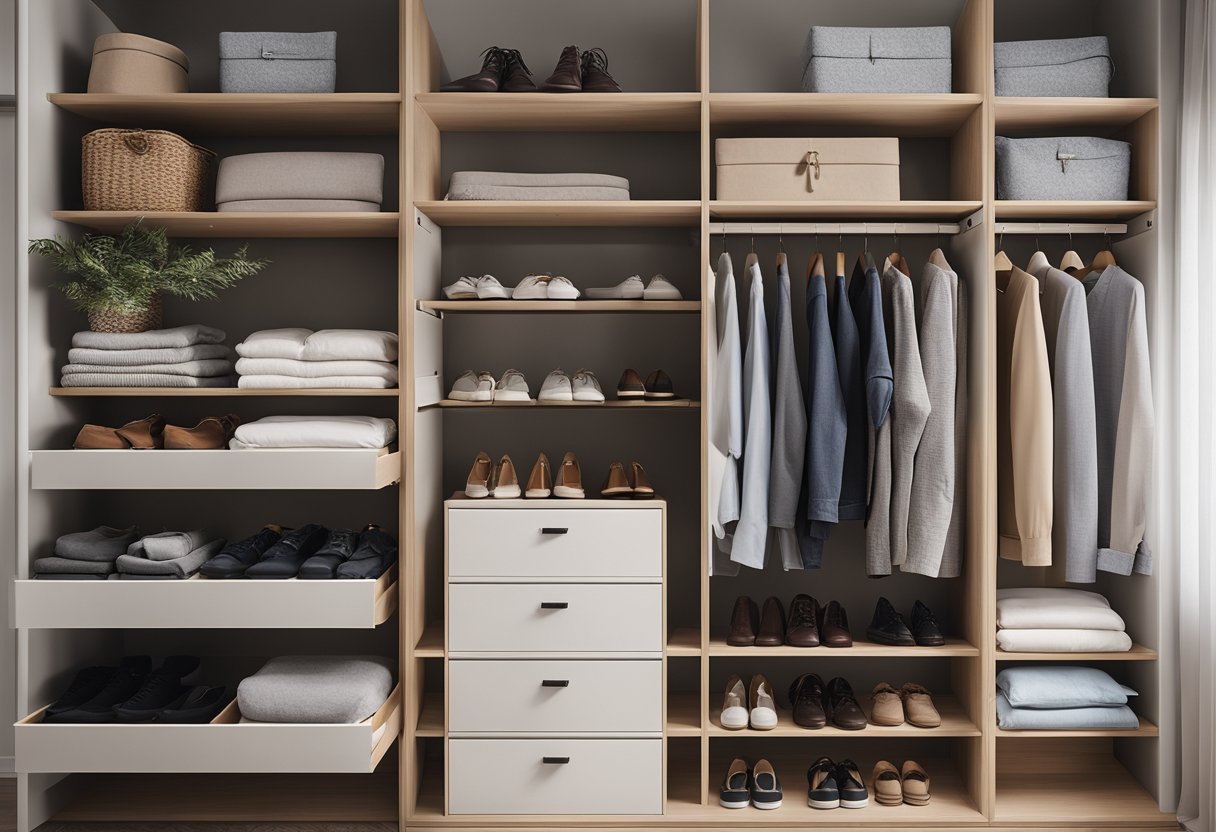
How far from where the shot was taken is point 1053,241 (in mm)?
2811

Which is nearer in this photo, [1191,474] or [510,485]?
[1191,474]

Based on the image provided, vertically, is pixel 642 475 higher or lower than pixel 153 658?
higher

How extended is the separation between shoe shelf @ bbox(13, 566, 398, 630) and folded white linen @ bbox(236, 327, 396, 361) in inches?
25.3

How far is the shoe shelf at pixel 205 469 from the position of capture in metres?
2.31

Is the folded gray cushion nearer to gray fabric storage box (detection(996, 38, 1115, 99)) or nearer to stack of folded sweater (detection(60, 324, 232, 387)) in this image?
stack of folded sweater (detection(60, 324, 232, 387))

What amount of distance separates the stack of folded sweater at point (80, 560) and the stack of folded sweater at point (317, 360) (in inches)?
Result: 23.2

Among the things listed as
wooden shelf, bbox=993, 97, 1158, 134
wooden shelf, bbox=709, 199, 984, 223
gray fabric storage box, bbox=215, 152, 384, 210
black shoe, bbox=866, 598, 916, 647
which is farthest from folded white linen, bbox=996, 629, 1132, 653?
gray fabric storage box, bbox=215, 152, 384, 210

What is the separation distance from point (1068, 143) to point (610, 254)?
4.68ft

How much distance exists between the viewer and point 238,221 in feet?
8.22

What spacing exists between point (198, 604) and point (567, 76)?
182cm

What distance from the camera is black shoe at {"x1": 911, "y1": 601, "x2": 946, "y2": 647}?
2527mm

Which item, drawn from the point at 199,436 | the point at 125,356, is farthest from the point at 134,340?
the point at 199,436

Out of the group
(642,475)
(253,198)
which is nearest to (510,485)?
(642,475)

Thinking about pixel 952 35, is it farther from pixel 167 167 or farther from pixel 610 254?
pixel 167 167
